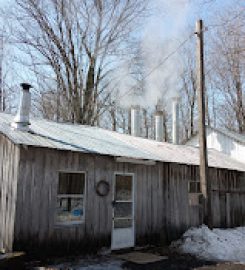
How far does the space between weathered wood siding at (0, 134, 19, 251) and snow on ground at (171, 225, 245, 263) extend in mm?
5098

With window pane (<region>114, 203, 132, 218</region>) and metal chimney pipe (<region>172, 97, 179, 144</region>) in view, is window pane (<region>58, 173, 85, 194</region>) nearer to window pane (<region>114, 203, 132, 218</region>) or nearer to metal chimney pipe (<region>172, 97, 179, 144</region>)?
window pane (<region>114, 203, 132, 218</region>)

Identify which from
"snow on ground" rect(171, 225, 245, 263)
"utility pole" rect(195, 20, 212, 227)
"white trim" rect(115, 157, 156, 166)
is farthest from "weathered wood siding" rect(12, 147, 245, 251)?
"utility pole" rect(195, 20, 212, 227)

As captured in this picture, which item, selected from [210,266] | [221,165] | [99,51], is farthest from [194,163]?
[99,51]

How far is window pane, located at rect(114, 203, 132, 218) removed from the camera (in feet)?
31.0

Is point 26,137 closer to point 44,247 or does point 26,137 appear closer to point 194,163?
point 44,247

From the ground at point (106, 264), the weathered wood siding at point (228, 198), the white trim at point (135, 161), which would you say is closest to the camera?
the ground at point (106, 264)

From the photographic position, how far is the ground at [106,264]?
6.98 meters

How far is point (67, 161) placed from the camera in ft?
27.3

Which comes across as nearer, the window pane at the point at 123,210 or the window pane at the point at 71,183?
the window pane at the point at 71,183

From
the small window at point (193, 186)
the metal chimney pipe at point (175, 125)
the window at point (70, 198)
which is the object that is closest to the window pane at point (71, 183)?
the window at point (70, 198)

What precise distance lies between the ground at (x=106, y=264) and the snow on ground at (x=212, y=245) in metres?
0.73

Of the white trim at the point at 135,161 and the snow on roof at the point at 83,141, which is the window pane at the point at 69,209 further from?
the white trim at the point at 135,161

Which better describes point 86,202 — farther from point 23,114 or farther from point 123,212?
point 23,114

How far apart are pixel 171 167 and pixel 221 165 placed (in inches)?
132
